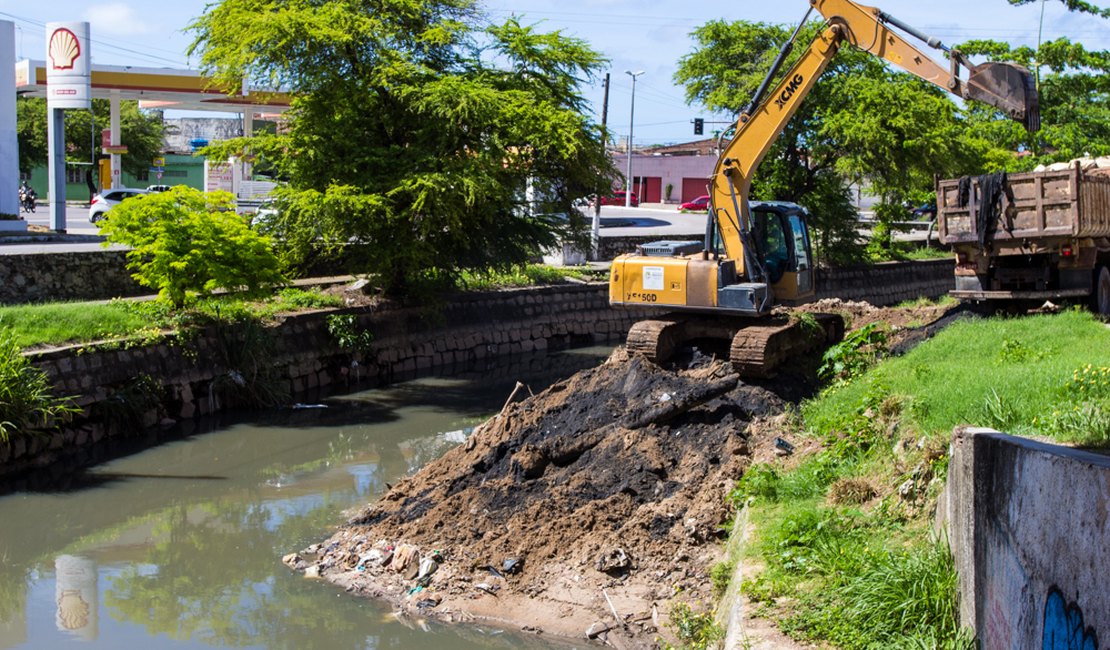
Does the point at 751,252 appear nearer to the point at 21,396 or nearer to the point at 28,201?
the point at 21,396

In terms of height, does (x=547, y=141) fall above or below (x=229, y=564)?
above

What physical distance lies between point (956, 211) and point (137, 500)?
40.1 ft

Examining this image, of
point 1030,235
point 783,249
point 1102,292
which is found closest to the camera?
point 1030,235

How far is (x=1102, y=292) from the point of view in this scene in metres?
17.7

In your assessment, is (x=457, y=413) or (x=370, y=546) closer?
(x=370, y=546)

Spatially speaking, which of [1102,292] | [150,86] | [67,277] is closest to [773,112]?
[1102,292]

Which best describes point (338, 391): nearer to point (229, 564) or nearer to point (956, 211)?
point (229, 564)

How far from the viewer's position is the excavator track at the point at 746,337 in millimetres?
14289

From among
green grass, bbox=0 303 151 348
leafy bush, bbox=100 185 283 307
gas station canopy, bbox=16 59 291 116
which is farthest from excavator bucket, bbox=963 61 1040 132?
gas station canopy, bbox=16 59 291 116

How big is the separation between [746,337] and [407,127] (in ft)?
36.2

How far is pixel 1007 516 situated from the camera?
256 inches

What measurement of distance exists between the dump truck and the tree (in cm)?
730

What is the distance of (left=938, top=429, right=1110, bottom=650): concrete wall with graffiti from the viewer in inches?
224

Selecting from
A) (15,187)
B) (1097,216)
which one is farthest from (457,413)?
(15,187)
